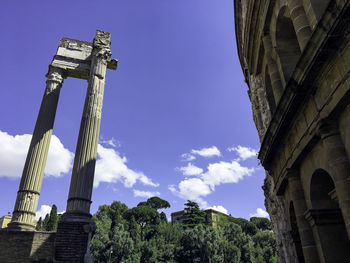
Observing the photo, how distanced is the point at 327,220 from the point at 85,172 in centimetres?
926

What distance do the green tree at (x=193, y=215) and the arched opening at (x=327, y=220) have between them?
7647 centimetres

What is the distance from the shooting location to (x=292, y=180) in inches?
315

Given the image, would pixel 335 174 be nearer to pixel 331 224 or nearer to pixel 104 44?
pixel 331 224

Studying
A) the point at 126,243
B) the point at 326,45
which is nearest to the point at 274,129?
the point at 326,45

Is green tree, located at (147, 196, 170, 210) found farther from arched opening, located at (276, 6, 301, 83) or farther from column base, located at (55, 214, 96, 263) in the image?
arched opening, located at (276, 6, 301, 83)

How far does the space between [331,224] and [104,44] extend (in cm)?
1395

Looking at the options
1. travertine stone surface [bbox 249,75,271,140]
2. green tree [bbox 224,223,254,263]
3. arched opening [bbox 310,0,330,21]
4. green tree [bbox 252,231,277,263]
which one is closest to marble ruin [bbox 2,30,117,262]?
travertine stone surface [bbox 249,75,271,140]

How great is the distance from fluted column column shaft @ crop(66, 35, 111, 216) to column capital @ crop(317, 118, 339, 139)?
9212mm

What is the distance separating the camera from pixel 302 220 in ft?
24.7

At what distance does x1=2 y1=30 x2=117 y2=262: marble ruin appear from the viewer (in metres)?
10.5

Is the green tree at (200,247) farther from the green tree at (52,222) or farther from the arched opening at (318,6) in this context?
the arched opening at (318,6)

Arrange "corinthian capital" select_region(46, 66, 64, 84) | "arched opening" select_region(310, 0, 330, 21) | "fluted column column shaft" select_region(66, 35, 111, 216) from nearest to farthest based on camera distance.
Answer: "arched opening" select_region(310, 0, 330, 21) < "fluted column column shaft" select_region(66, 35, 111, 216) < "corinthian capital" select_region(46, 66, 64, 84)

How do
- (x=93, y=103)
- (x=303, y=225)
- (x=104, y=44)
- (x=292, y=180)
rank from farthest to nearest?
(x=104, y=44), (x=93, y=103), (x=292, y=180), (x=303, y=225)

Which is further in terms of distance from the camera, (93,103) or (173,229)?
(173,229)
